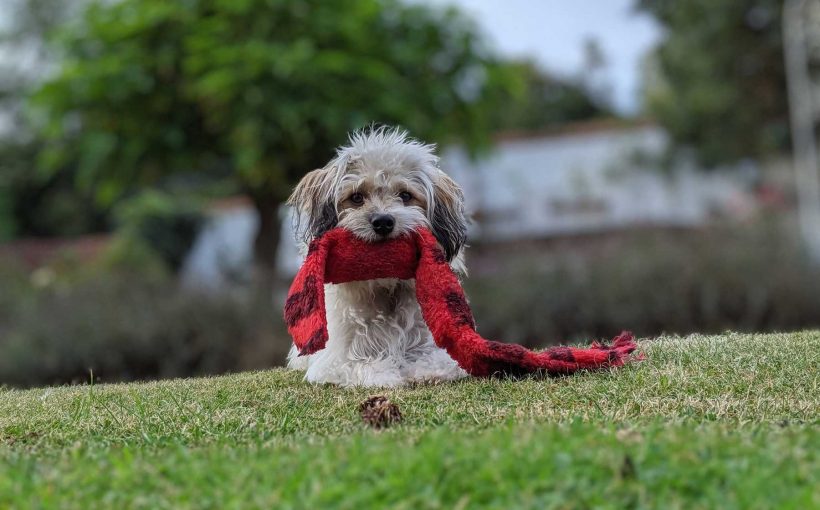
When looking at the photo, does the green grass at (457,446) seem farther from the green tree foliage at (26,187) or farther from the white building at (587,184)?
the green tree foliage at (26,187)

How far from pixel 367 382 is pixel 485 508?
2602 millimetres

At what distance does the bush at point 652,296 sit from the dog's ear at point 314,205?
777 cm

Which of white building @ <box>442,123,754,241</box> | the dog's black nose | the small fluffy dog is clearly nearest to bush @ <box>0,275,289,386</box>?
the small fluffy dog

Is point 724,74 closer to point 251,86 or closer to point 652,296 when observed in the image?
point 652,296

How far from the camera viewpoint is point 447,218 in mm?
5703

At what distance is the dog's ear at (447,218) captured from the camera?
5.65 metres

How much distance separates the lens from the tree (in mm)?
13281

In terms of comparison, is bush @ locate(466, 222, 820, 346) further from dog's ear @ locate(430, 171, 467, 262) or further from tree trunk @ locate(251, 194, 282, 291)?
dog's ear @ locate(430, 171, 467, 262)

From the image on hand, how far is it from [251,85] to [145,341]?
3.95 meters

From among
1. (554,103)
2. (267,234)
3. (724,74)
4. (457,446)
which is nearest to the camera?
(457,446)

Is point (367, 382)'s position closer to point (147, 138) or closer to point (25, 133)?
point (147, 138)

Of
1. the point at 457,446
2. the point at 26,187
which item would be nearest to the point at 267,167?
the point at 457,446

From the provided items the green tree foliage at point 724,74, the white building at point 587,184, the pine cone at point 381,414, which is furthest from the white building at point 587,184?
the pine cone at point 381,414

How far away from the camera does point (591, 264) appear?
14578mm
